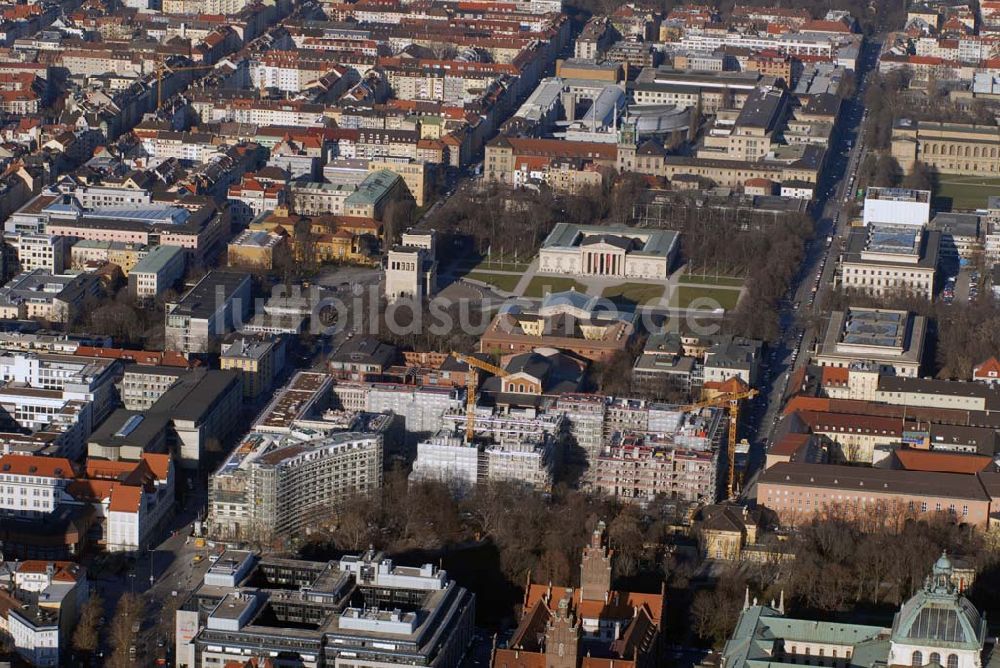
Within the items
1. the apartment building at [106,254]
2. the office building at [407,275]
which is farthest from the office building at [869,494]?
the apartment building at [106,254]

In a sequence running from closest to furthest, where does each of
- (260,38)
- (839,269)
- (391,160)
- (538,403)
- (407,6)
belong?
1. (538,403)
2. (839,269)
3. (391,160)
4. (260,38)
5. (407,6)

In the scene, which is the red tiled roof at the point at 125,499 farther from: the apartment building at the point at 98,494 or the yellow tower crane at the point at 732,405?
the yellow tower crane at the point at 732,405

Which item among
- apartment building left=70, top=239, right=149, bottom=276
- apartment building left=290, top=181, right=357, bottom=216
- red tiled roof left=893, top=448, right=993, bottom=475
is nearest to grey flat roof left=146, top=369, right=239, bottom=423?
apartment building left=70, top=239, right=149, bottom=276

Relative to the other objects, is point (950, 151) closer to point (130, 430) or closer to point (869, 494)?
point (869, 494)

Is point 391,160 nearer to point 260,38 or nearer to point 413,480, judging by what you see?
point 260,38

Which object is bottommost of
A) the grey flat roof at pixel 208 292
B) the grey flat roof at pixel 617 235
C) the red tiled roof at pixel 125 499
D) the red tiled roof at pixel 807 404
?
the red tiled roof at pixel 125 499

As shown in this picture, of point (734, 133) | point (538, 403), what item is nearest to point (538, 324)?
point (538, 403)

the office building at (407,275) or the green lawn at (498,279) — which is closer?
the office building at (407,275)
